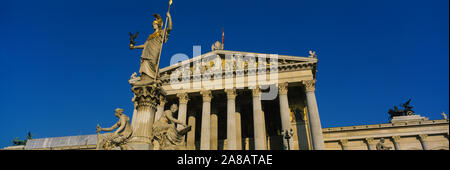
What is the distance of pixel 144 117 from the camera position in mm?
7645

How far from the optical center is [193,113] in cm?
3006

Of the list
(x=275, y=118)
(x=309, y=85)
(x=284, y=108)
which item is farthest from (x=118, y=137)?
(x=275, y=118)

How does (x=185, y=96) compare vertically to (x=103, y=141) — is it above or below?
above

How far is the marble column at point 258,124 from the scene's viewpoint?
22.8 metres

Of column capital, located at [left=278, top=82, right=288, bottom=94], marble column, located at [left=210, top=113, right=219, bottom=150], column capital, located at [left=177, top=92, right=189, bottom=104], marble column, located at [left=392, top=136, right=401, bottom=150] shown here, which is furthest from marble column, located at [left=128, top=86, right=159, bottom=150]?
marble column, located at [left=392, top=136, right=401, bottom=150]

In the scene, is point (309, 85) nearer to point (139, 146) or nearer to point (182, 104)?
point (182, 104)

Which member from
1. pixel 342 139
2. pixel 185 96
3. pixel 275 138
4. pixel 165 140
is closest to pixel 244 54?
pixel 185 96

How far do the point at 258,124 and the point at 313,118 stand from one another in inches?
199

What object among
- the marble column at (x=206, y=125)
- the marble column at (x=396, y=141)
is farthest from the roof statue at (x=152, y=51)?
the marble column at (x=396, y=141)

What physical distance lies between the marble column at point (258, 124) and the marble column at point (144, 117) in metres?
16.2
